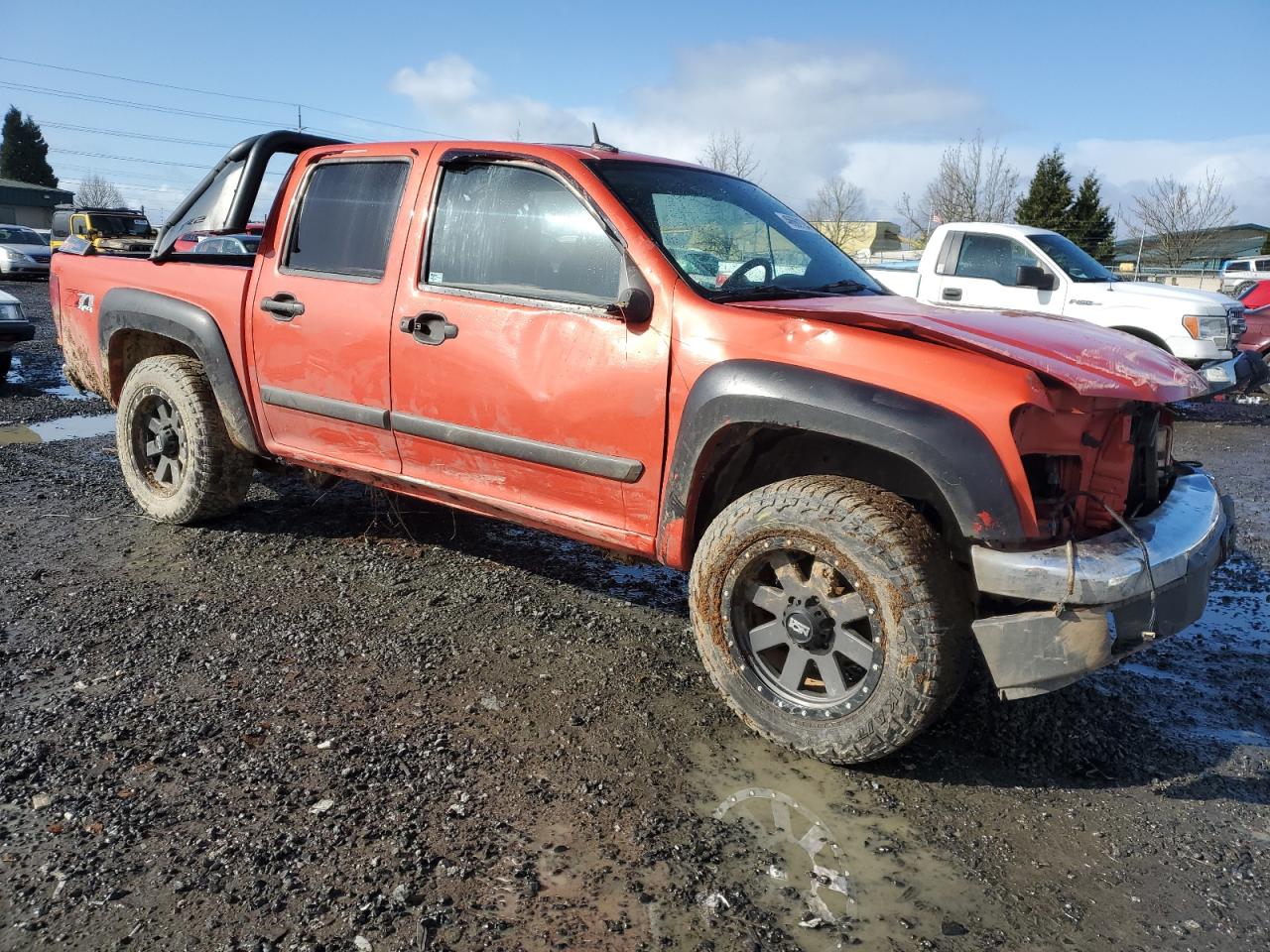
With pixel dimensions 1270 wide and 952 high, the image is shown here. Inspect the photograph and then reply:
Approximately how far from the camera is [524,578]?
4516 mm

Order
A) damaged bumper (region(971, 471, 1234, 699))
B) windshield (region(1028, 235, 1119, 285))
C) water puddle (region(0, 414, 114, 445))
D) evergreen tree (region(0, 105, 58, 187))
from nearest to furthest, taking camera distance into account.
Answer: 1. damaged bumper (region(971, 471, 1234, 699))
2. water puddle (region(0, 414, 114, 445))
3. windshield (region(1028, 235, 1119, 285))
4. evergreen tree (region(0, 105, 58, 187))

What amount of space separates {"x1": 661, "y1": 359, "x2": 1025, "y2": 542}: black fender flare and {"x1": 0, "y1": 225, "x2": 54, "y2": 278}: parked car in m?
27.4

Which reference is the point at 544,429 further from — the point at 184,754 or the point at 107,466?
the point at 107,466

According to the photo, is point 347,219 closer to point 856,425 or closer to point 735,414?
point 735,414

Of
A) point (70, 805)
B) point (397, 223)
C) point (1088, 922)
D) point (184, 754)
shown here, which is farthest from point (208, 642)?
point (1088, 922)

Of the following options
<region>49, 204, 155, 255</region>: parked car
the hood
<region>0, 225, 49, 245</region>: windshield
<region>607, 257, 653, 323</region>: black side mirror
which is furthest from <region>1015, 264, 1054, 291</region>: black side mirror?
<region>0, 225, 49, 245</region>: windshield

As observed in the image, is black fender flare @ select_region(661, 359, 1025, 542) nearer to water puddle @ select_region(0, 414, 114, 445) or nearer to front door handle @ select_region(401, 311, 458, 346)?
front door handle @ select_region(401, 311, 458, 346)

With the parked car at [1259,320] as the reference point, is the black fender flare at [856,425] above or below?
below

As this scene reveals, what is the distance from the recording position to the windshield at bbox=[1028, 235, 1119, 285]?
30.9ft

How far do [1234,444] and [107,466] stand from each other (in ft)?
30.7

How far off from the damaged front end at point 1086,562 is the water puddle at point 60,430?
22.8 feet

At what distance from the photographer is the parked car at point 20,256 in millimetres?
24516

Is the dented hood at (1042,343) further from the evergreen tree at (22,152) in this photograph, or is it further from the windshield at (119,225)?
the evergreen tree at (22,152)

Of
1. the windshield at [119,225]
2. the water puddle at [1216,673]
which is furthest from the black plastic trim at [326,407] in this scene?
the windshield at [119,225]
